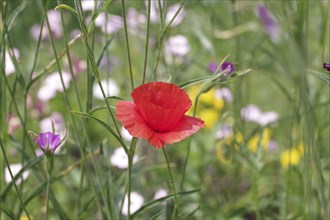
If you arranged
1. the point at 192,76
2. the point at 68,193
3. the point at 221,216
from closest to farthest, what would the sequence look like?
1. the point at 221,216
2. the point at 68,193
3. the point at 192,76

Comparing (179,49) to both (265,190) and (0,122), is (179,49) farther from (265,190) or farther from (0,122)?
(0,122)

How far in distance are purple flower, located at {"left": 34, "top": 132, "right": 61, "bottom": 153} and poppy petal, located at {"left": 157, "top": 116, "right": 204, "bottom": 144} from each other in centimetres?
17

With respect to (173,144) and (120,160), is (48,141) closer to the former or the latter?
(120,160)

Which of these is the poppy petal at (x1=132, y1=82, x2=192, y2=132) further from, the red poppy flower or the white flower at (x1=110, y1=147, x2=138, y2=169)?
the white flower at (x1=110, y1=147, x2=138, y2=169)

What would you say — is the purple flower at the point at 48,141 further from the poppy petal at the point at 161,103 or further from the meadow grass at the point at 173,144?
the poppy petal at the point at 161,103

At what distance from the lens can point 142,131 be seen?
71cm

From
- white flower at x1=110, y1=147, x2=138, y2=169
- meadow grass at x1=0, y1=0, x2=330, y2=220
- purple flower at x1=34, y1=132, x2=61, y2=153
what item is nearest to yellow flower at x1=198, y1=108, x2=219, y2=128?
meadow grass at x1=0, y1=0, x2=330, y2=220

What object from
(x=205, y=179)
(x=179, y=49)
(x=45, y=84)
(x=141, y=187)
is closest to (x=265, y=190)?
(x=205, y=179)

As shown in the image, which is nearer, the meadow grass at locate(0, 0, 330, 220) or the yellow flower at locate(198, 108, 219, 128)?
the meadow grass at locate(0, 0, 330, 220)

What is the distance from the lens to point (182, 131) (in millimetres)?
729

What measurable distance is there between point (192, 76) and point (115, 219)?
4.27 feet

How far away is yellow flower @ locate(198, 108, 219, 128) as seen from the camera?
1965 mm

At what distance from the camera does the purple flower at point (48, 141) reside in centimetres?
82

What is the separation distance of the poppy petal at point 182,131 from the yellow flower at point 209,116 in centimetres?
120
